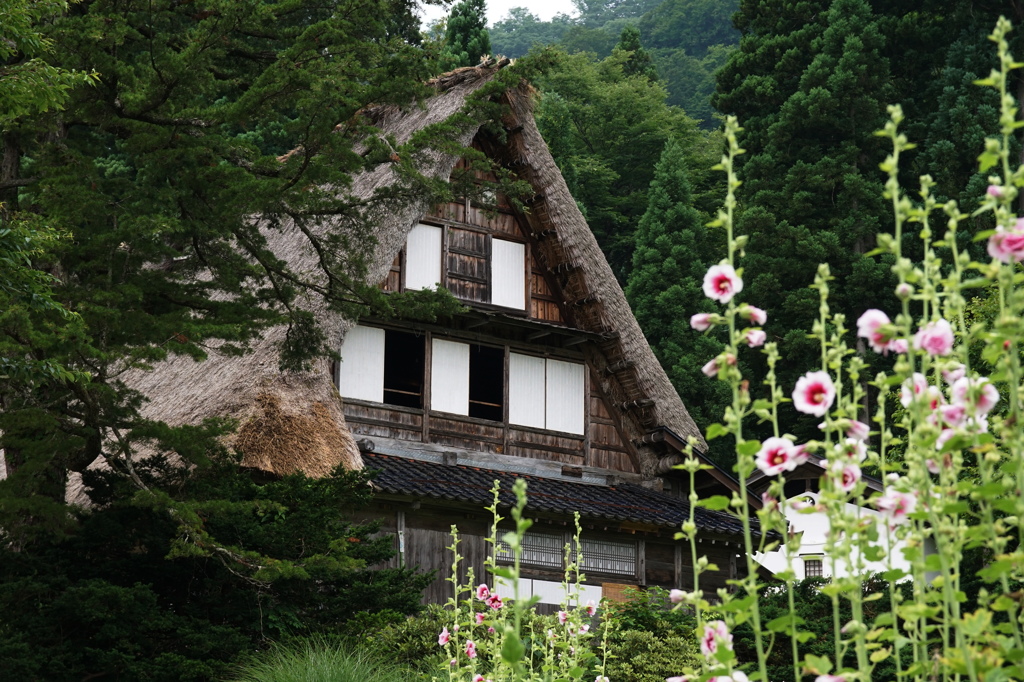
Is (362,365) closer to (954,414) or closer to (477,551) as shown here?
(477,551)

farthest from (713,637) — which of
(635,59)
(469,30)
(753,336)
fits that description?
(635,59)

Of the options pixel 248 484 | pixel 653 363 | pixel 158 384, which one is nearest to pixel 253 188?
pixel 248 484

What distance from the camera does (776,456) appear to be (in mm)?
3076

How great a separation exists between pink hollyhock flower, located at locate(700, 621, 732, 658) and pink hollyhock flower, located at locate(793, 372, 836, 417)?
0.60 meters

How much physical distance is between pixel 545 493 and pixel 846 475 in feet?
36.3

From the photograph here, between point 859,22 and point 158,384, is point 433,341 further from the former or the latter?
point 859,22

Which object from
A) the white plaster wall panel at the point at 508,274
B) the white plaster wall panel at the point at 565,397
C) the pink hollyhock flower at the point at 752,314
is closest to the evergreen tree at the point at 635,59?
the white plaster wall panel at the point at 508,274

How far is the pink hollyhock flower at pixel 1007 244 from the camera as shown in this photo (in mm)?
2727

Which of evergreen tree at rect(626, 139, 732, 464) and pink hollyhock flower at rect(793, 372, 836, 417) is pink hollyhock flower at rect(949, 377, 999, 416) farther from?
evergreen tree at rect(626, 139, 732, 464)

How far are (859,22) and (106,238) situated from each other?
19.7 metres

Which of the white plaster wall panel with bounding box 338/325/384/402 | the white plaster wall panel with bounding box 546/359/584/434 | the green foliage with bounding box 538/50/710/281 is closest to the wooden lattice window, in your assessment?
the white plaster wall panel with bounding box 546/359/584/434

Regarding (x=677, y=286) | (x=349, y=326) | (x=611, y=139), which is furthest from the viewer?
(x=611, y=139)

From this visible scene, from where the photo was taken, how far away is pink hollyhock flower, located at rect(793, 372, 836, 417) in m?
3.03

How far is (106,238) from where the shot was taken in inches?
344
